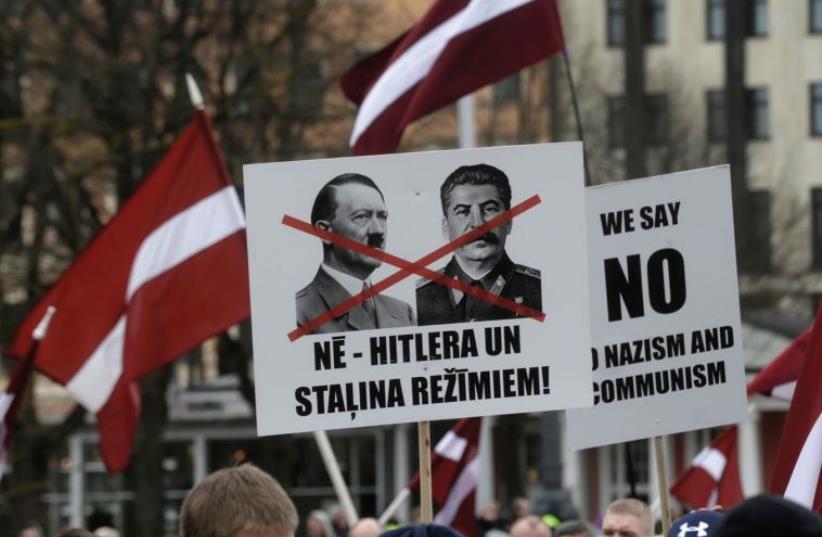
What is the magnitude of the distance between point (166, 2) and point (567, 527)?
18.0 meters

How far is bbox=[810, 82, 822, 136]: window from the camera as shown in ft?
186

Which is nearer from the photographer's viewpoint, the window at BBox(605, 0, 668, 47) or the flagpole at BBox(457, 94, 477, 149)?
the flagpole at BBox(457, 94, 477, 149)

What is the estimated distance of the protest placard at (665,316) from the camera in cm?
785

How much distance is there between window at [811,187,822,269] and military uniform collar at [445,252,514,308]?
4457 cm

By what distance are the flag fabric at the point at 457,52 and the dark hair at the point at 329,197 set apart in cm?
352

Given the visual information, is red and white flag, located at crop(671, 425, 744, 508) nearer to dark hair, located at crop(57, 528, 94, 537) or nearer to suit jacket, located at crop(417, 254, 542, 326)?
dark hair, located at crop(57, 528, 94, 537)

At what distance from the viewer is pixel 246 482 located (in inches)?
199

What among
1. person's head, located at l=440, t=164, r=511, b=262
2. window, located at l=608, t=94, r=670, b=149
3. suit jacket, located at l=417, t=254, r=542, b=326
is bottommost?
suit jacket, located at l=417, t=254, r=542, b=326

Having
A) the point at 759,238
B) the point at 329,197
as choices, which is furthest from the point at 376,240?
the point at 759,238

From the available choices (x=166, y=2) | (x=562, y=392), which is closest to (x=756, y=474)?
(x=166, y=2)

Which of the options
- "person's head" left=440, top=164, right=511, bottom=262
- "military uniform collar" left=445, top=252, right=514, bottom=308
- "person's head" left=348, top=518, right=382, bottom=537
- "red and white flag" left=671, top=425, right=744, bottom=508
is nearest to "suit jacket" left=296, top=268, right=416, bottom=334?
"military uniform collar" left=445, top=252, right=514, bottom=308

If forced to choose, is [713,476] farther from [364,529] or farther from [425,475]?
[425,475]

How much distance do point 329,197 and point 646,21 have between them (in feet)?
163

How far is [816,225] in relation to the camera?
55.5m
